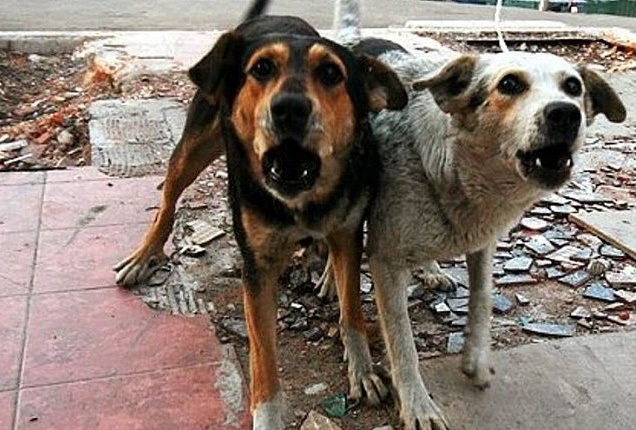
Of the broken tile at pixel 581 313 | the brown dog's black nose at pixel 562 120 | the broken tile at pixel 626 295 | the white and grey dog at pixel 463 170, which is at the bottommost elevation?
the broken tile at pixel 626 295

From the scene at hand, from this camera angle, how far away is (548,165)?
2.16 meters

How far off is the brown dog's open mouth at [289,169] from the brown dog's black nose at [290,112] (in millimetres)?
108

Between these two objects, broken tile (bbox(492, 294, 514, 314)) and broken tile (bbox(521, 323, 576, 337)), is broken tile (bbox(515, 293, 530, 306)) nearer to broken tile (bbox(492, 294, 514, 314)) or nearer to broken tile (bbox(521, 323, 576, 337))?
broken tile (bbox(492, 294, 514, 314))

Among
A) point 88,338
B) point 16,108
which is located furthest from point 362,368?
point 16,108

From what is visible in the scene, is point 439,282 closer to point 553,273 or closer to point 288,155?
point 553,273

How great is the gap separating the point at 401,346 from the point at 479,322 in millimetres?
345

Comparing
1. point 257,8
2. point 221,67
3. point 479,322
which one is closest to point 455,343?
point 479,322

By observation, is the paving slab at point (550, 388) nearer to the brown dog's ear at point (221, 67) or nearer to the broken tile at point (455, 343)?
the broken tile at point (455, 343)

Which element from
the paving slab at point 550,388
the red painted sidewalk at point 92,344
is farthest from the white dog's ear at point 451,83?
the red painted sidewalk at point 92,344

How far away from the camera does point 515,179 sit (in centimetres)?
227

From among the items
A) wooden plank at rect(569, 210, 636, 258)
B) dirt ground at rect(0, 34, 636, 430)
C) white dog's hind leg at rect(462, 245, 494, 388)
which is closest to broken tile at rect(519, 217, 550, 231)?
dirt ground at rect(0, 34, 636, 430)

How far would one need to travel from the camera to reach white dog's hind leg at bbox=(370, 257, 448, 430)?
238 centimetres

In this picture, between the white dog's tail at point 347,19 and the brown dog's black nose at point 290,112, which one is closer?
the brown dog's black nose at point 290,112

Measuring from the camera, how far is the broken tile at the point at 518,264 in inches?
133
